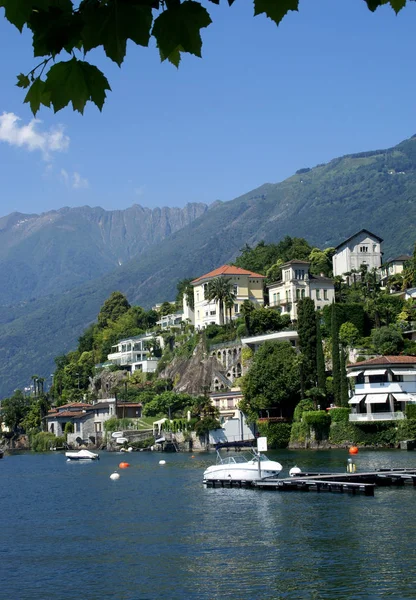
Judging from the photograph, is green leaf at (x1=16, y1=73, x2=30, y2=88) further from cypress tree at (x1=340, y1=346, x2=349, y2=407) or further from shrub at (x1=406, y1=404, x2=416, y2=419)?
cypress tree at (x1=340, y1=346, x2=349, y2=407)

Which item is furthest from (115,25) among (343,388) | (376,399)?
(343,388)

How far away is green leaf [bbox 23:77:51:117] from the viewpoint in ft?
14.9

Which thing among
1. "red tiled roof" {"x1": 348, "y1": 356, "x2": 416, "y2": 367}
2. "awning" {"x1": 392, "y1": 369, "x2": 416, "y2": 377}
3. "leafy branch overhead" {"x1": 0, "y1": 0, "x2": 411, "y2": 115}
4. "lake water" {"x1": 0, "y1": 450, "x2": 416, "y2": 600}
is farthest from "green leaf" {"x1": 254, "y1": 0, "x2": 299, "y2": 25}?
"awning" {"x1": 392, "y1": 369, "x2": 416, "y2": 377}

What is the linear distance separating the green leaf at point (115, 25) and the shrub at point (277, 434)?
278ft

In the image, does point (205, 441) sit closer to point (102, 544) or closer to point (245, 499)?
point (245, 499)

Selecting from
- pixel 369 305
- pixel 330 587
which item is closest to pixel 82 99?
pixel 330 587

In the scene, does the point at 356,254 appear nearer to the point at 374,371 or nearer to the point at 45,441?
the point at 374,371

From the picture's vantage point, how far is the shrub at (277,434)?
8731 cm

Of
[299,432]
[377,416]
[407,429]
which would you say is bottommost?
[407,429]

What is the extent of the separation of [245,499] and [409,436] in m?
31.6

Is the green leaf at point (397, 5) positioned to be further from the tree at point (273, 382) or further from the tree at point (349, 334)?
the tree at point (349, 334)

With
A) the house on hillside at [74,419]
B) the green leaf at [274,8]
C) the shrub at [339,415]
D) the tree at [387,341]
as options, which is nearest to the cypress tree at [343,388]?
the shrub at [339,415]

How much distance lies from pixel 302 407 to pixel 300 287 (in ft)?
89.4

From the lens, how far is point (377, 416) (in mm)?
78312
